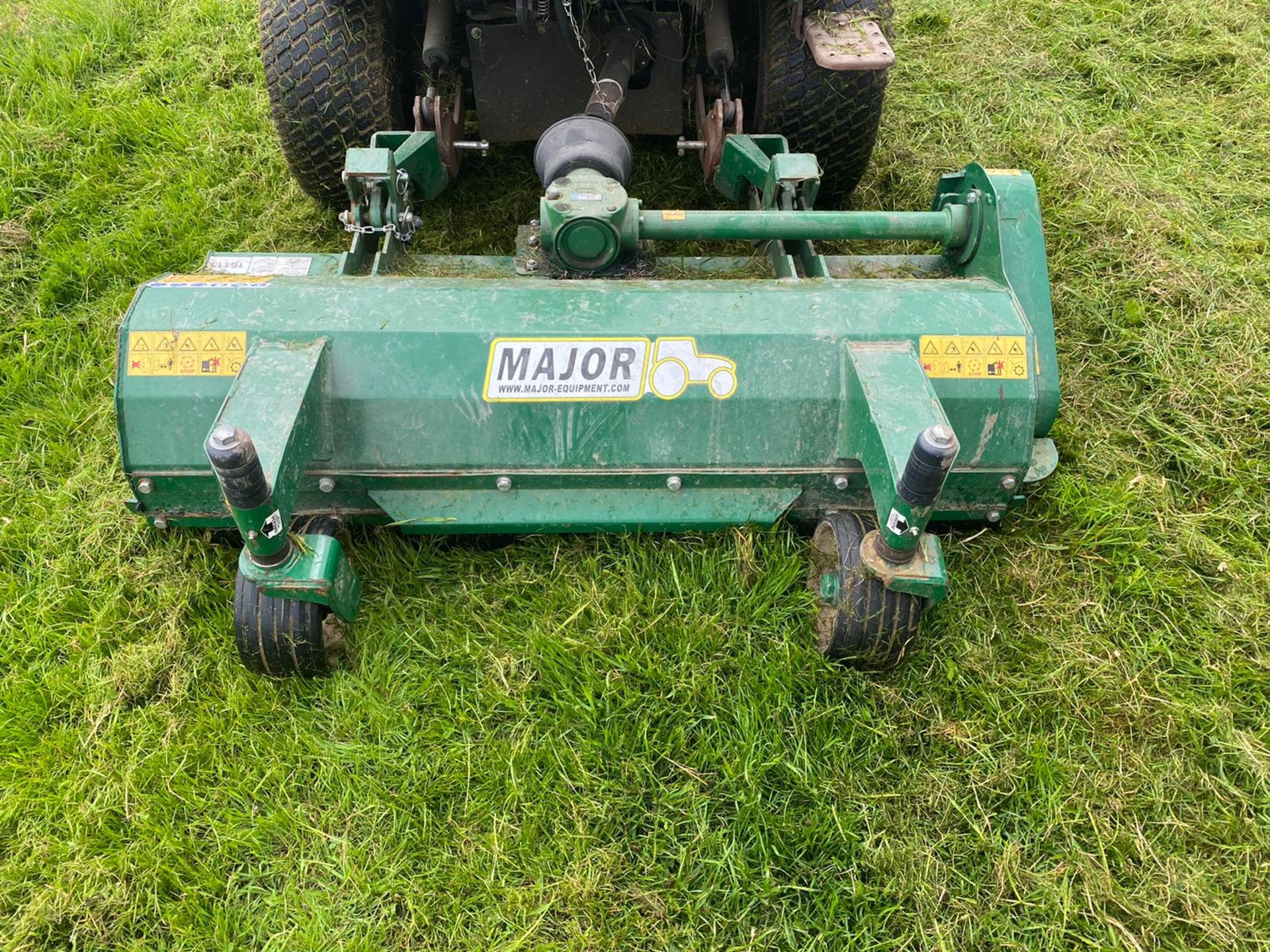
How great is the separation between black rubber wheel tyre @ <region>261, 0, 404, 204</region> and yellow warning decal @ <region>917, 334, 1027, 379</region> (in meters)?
2.00

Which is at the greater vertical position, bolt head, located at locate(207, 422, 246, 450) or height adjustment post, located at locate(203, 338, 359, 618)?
bolt head, located at locate(207, 422, 246, 450)

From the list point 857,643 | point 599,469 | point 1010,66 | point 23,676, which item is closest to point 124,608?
point 23,676

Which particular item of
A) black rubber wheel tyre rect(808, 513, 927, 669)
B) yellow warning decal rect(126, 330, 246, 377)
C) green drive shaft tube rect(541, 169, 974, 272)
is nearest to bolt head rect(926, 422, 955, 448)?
black rubber wheel tyre rect(808, 513, 927, 669)

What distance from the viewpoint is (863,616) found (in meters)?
2.37

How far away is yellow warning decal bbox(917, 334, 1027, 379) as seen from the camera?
251cm

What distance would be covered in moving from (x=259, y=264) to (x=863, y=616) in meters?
1.94

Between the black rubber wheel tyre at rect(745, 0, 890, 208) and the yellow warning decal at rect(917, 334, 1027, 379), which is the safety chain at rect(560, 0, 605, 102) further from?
the yellow warning decal at rect(917, 334, 1027, 379)

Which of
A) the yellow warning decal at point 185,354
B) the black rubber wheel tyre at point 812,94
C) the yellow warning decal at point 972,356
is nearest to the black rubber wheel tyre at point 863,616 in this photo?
the yellow warning decal at point 972,356

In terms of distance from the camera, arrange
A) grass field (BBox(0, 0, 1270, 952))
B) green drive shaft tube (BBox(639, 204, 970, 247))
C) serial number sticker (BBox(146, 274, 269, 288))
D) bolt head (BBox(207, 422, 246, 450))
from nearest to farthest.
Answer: bolt head (BBox(207, 422, 246, 450))
grass field (BBox(0, 0, 1270, 952))
serial number sticker (BBox(146, 274, 269, 288))
green drive shaft tube (BBox(639, 204, 970, 247))

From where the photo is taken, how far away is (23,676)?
2543mm

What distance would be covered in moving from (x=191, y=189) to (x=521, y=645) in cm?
274

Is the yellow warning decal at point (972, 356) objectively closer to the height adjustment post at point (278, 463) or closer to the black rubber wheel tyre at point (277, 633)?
the height adjustment post at point (278, 463)

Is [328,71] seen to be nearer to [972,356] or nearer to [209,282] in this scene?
[209,282]

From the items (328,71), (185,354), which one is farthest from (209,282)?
(328,71)
